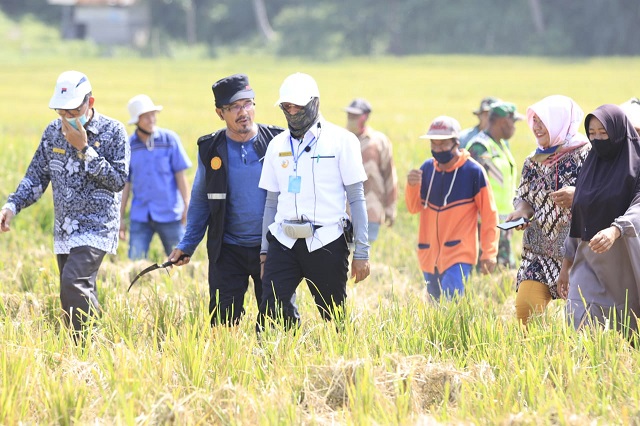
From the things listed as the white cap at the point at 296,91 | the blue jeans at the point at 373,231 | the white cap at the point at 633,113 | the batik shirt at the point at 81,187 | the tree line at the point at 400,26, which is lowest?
the blue jeans at the point at 373,231

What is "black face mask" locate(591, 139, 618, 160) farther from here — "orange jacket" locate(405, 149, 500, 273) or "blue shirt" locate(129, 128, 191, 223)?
"blue shirt" locate(129, 128, 191, 223)

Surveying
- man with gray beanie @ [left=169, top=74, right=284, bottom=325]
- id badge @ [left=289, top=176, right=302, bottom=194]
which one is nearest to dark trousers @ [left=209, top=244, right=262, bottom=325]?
man with gray beanie @ [left=169, top=74, right=284, bottom=325]

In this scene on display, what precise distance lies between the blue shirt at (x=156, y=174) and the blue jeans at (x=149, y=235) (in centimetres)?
8

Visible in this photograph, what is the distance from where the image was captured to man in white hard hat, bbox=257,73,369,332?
5.71 m

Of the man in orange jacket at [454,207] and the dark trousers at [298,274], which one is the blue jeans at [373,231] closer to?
the man in orange jacket at [454,207]

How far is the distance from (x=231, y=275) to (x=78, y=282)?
2.94ft

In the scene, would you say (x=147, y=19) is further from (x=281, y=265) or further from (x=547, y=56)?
(x=281, y=265)

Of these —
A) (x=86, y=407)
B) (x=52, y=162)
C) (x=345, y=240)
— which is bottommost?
(x=86, y=407)

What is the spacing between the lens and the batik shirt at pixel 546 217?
6121 millimetres

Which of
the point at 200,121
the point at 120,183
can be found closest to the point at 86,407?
the point at 120,183

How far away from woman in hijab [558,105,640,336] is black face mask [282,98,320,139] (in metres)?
1.40

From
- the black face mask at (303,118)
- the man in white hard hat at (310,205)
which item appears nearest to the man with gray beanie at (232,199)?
the man in white hard hat at (310,205)

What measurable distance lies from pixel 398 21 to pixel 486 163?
55.3 metres

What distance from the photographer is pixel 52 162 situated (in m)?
6.46
